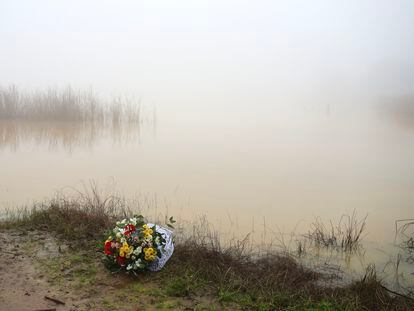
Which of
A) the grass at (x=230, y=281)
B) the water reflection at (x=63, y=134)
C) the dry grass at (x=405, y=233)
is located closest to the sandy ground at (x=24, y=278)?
the grass at (x=230, y=281)

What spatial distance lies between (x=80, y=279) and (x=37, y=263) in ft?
2.00

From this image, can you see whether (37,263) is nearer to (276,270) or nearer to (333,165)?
(276,270)

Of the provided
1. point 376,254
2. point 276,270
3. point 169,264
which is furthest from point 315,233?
point 169,264

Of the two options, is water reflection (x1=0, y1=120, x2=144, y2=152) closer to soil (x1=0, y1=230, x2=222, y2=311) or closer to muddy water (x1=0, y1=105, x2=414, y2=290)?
muddy water (x1=0, y1=105, x2=414, y2=290)

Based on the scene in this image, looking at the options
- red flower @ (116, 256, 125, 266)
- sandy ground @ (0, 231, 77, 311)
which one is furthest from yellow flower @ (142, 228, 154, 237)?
sandy ground @ (0, 231, 77, 311)

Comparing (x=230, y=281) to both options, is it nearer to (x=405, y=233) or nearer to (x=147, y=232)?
(x=147, y=232)

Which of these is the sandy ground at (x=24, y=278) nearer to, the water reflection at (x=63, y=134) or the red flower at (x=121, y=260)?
the red flower at (x=121, y=260)

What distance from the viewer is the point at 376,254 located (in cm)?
503

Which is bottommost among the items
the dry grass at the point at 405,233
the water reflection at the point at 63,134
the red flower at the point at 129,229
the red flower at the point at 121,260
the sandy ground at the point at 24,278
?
the water reflection at the point at 63,134

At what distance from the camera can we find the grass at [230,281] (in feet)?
11.0

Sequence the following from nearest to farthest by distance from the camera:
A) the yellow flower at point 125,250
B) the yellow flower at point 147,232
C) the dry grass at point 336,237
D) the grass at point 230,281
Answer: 1. the grass at point 230,281
2. the yellow flower at point 125,250
3. the yellow flower at point 147,232
4. the dry grass at point 336,237

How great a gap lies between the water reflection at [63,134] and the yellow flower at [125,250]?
1033 centimetres

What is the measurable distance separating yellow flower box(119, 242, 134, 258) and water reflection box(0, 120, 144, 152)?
1033 cm

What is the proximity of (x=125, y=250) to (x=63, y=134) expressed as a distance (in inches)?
545
